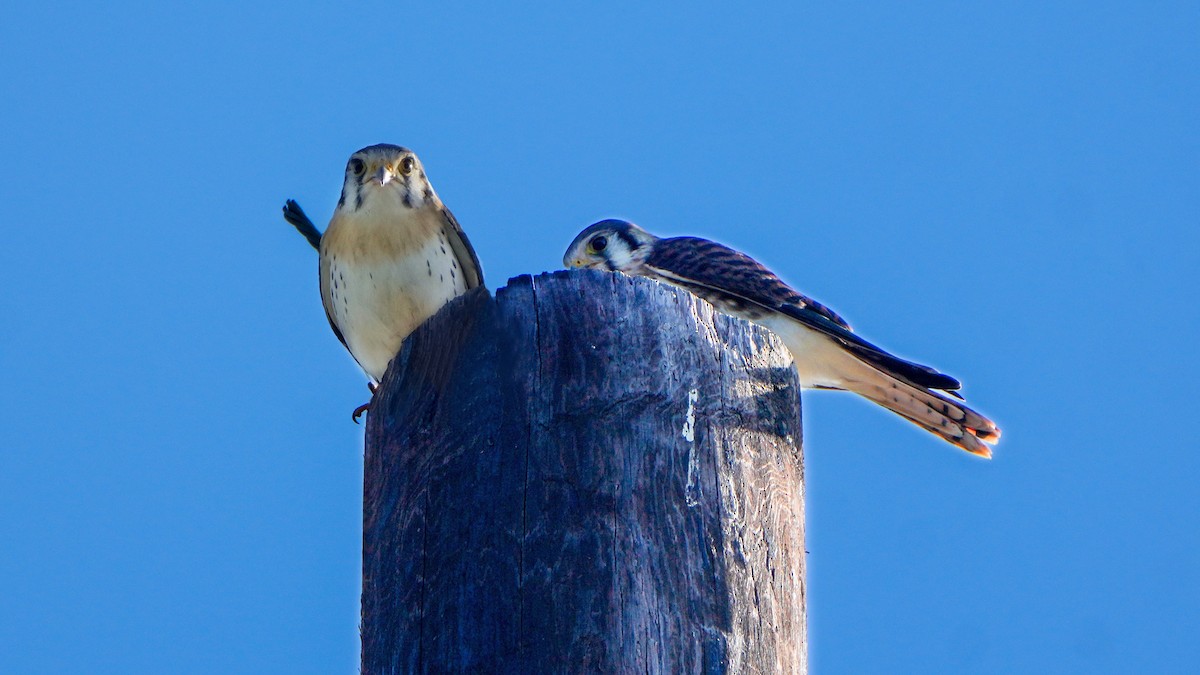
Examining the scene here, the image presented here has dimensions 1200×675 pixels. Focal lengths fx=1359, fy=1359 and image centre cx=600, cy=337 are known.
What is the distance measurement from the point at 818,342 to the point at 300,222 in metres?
2.36

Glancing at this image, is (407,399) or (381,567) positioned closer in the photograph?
(381,567)

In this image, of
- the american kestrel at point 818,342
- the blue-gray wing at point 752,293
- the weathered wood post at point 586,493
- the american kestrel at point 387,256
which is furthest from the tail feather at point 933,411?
the weathered wood post at point 586,493

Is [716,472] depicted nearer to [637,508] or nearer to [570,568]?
[637,508]

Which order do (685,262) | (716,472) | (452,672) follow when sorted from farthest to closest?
(685,262) < (716,472) < (452,672)

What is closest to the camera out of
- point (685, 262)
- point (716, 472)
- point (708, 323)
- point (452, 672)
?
point (452, 672)

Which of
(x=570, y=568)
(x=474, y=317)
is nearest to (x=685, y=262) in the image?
(x=474, y=317)

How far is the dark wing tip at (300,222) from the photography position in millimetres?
4688

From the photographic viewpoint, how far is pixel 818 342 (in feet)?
19.4

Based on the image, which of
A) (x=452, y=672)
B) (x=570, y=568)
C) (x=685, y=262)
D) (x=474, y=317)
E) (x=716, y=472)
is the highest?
(x=685, y=262)

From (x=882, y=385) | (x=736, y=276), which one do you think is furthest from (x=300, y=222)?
(x=882, y=385)

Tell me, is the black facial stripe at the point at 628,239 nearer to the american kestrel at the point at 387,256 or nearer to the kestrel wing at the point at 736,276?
the kestrel wing at the point at 736,276

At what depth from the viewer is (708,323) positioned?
2.31m

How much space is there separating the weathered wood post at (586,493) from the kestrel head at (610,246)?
4.20 m

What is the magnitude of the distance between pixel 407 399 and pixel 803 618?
29.6 inches
